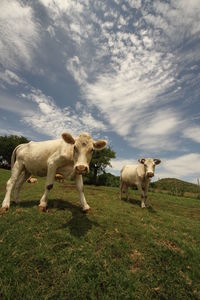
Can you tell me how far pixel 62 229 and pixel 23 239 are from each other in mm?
1100

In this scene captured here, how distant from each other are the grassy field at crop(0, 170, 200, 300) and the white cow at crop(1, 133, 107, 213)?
1136 millimetres

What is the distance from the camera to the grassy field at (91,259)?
3604mm

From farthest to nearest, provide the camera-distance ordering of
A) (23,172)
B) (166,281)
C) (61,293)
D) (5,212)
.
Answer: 1. (23,172)
2. (5,212)
3. (166,281)
4. (61,293)

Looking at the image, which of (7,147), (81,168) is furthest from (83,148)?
(7,147)

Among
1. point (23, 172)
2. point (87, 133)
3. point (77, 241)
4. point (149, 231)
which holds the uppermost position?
point (87, 133)

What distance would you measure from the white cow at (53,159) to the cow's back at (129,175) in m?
6.45

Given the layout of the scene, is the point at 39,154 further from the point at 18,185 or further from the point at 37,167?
the point at 18,185

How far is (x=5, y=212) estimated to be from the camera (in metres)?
6.67

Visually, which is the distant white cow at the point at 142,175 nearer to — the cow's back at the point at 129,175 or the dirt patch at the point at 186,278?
the cow's back at the point at 129,175

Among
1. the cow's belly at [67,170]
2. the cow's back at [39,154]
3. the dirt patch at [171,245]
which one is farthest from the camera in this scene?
the cow's back at [39,154]

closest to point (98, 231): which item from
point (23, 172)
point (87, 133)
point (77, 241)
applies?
point (77, 241)

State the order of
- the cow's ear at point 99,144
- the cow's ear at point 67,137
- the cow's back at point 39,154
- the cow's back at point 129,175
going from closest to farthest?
1. the cow's ear at point 67,137
2. the cow's ear at point 99,144
3. the cow's back at point 39,154
4. the cow's back at point 129,175

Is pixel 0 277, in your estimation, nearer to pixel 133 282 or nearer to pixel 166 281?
pixel 133 282

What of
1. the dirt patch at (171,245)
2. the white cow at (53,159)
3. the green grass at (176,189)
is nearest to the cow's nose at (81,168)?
the white cow at (53,159)
